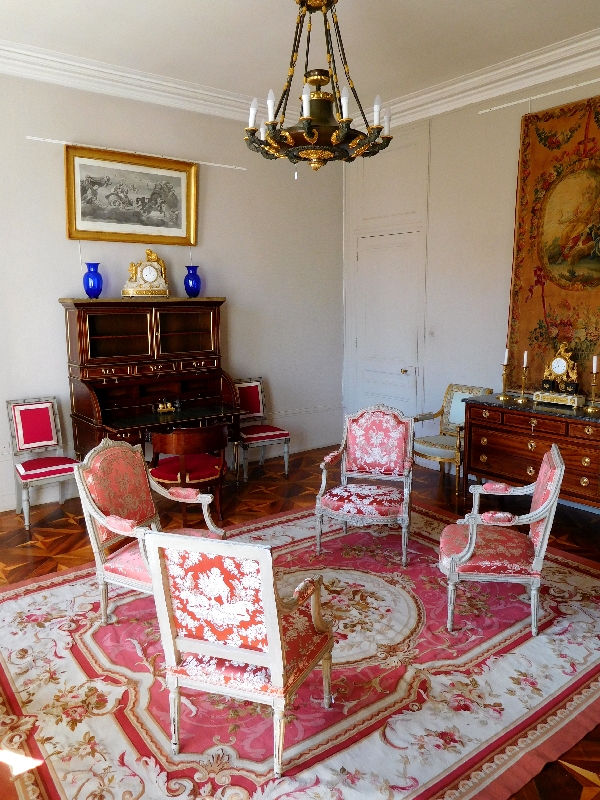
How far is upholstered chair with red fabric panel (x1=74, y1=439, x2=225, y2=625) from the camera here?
9.49 feet

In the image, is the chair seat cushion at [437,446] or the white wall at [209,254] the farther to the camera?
the chair seat cushion at [437,446]

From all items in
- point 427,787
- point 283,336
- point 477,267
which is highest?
point 477,267

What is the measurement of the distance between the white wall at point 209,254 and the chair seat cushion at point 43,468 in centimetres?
43

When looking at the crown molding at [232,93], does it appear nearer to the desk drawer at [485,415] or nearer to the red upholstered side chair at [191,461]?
the desk drawer at [485,415]

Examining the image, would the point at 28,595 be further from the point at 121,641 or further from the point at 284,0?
the point at 284,0

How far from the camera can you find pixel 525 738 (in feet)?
7.51

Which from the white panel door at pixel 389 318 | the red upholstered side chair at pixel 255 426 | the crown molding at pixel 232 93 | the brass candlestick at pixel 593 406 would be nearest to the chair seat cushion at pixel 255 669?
the brass candlestick at pixel 593 406

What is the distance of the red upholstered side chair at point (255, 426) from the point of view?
5.57 metres

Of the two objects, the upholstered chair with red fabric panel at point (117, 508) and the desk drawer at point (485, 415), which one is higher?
the desk drawer at point (485, 415)

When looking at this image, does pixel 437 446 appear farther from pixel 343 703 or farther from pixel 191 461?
pixel 343 703

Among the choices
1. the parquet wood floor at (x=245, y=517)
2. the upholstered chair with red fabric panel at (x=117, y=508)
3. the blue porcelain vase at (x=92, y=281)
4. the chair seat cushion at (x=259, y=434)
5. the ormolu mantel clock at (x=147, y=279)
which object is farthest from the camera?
the chair seat cushion at (x=259, y=434)

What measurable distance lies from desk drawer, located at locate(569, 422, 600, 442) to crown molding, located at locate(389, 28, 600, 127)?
263cm

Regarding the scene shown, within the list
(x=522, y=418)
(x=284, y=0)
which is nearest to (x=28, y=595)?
(x=522, y=418)

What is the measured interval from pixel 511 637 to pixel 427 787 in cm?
112
